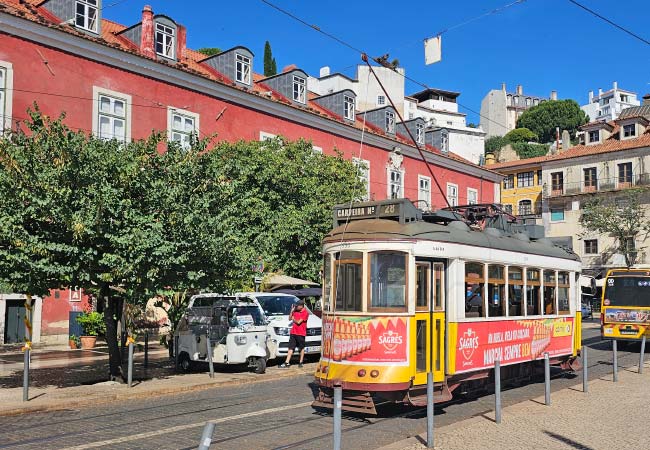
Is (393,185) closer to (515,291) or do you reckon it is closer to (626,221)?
(626,221)

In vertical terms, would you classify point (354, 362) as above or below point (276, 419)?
above

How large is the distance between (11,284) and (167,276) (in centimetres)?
294

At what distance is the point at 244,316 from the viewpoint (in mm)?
16516

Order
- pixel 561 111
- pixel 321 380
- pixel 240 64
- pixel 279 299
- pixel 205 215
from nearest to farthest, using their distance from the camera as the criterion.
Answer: pixel 321 380, pixel 205 215, pixel 279 299, pixel 240 64, pixel 561 111

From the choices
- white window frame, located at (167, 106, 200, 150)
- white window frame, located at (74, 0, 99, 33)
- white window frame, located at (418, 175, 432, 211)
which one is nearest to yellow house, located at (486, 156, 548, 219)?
white window frame, located at (418, 175, 432, 211)

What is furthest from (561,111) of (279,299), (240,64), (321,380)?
(321,380)

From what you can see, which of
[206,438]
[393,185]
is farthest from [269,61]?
[206,438]

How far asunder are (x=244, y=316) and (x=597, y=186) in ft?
155

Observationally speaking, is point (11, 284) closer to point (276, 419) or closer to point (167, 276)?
point (167, 276)

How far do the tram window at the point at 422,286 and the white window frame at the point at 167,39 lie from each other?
20589 mm

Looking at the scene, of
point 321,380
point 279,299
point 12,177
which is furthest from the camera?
point 279,299

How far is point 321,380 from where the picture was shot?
10625 mm

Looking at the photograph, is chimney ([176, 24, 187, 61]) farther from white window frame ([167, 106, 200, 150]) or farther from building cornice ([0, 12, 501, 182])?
white window frame ([167, 106, 200, 150])

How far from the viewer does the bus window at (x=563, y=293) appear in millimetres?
14648
